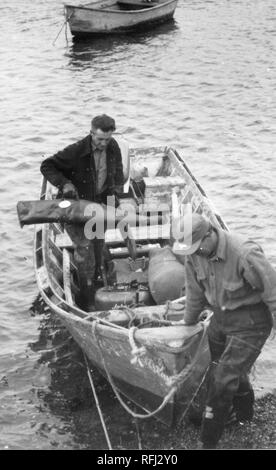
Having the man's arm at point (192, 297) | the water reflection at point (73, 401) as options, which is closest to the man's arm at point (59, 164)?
the water reflection at point (73, 401)

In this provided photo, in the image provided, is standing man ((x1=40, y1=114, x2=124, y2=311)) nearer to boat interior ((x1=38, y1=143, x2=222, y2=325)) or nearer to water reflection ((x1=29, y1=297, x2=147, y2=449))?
boat interior ((x1=38, y1=143, x2=222, y2=325))

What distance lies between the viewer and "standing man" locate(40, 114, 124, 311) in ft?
25.5

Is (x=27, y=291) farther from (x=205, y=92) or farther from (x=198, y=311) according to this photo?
(x=205, y=92)

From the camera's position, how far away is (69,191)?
7727 millimetres

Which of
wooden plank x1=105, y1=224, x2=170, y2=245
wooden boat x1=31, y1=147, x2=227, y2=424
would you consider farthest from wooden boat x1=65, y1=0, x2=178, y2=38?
wooden plank x1=105, y1=224, x2=170, y2=245

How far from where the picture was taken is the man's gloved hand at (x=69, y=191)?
7.73 m

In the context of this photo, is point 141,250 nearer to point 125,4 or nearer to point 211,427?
point 211,427

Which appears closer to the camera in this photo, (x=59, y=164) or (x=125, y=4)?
(x=59, y=164)

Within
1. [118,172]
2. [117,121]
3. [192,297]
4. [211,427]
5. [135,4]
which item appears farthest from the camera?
[135,4]

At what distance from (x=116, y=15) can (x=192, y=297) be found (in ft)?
69.1

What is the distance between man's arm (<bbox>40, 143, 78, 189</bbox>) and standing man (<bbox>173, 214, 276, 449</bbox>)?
251cm

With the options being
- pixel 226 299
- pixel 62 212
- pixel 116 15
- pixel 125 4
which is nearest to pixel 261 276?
pixel 226 299

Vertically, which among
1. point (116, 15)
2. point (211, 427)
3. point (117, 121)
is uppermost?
point (116, 15)
